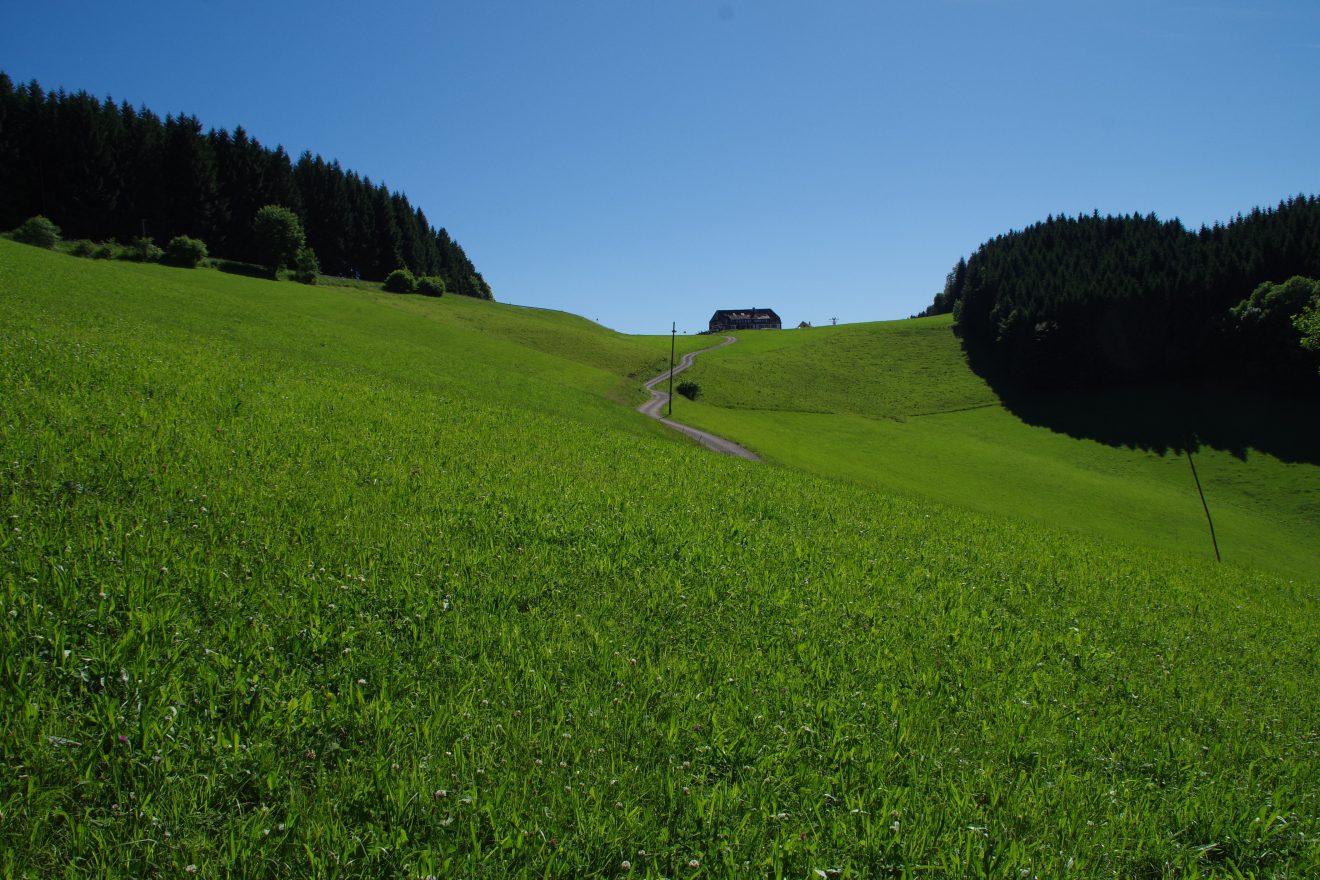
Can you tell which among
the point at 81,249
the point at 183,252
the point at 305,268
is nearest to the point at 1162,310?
the point at 305,268

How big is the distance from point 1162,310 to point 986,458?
45038 mm

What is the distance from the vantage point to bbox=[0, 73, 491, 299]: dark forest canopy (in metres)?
77.4

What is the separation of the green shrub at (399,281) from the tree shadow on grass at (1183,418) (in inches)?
3821

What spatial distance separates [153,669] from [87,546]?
8.94 feet

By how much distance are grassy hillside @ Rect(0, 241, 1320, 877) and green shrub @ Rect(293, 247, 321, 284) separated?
88.6m

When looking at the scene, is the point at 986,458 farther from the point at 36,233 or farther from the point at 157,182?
the point at 157,182

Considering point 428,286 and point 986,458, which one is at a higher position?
point 428,286

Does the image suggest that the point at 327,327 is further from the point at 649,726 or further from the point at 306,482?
the point at 649,726

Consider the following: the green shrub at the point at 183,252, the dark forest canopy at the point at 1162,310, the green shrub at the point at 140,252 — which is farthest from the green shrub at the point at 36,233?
the dark forest canopy at the point at 1162,310

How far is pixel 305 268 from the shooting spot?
91.4m

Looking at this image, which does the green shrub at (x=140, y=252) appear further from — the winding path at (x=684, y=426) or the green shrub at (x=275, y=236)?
the winding path at (x=684, y=426)

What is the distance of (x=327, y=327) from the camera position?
4631cm

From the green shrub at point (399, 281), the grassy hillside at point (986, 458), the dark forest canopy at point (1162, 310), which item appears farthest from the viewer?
the green shrub at point (399, 281)

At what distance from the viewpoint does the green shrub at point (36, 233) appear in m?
65.1
